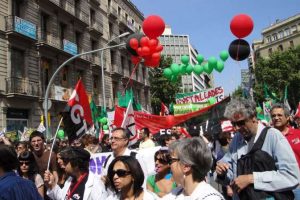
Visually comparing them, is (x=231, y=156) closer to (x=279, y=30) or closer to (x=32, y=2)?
(x=32, y=2)

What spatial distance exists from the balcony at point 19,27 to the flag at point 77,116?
14.1m

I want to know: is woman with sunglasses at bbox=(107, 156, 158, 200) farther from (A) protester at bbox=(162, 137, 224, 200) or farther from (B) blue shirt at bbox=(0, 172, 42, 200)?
(B) blue shirt at bbox=(0, 172, 42, 200)

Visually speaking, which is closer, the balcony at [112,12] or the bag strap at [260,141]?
the bag strap at [260,141]

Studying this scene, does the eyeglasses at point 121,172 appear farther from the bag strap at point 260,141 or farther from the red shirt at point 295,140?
the red shirt at point 295,140

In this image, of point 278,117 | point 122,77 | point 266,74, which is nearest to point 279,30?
point 266,74

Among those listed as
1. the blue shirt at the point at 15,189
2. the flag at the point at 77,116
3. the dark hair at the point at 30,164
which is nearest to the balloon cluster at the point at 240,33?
the flag at the point at 77,116

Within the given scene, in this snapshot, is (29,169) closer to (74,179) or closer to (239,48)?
(74,179)

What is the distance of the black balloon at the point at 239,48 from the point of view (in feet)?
32.7

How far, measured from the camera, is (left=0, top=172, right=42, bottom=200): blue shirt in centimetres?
273

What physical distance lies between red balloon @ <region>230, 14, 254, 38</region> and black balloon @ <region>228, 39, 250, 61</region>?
0.34 metres

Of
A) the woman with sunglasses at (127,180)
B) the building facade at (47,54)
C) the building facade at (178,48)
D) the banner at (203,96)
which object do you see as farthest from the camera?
the building facade at (178,48)

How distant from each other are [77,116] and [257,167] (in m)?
4.02

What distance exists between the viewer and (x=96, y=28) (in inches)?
1195

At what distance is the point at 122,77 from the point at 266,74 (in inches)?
825
